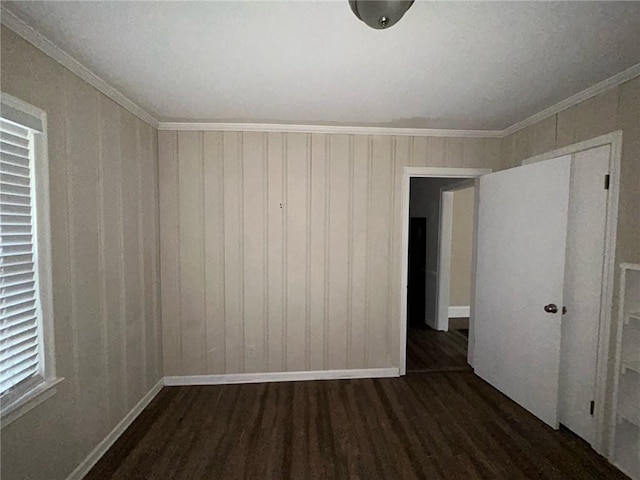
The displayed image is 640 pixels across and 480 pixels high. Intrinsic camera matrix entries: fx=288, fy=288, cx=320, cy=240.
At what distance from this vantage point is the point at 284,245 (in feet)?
9.14

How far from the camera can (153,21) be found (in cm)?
131

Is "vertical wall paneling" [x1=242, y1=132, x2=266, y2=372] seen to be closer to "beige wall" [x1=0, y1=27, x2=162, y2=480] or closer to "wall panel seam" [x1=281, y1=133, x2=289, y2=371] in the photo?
"wall panel seam" [x1=281, y1=133, x2=289, y2=371]

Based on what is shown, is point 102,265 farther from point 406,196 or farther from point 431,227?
point 431,227

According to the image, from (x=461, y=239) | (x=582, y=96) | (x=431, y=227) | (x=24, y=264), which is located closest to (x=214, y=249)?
(x=24, y=264)

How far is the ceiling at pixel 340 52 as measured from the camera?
1.25 meters

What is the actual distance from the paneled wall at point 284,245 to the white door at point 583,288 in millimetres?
1010

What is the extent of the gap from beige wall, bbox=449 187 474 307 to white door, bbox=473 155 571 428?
2292 millimetres

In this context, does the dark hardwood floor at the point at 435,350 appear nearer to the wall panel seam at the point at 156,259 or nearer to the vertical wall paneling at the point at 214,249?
the vertical wall paneling at the point at 214,249

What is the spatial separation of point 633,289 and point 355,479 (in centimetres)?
203

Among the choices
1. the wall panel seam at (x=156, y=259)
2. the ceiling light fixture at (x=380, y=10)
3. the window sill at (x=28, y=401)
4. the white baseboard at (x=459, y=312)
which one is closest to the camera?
the ceiling light fixture at (x=380, y=10)

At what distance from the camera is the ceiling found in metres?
1.25

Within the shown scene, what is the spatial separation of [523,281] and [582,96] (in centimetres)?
141

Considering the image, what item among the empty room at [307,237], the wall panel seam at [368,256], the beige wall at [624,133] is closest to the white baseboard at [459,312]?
the empty room at [307,237]

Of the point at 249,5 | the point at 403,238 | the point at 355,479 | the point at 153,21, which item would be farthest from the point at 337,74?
the point at 355,479
